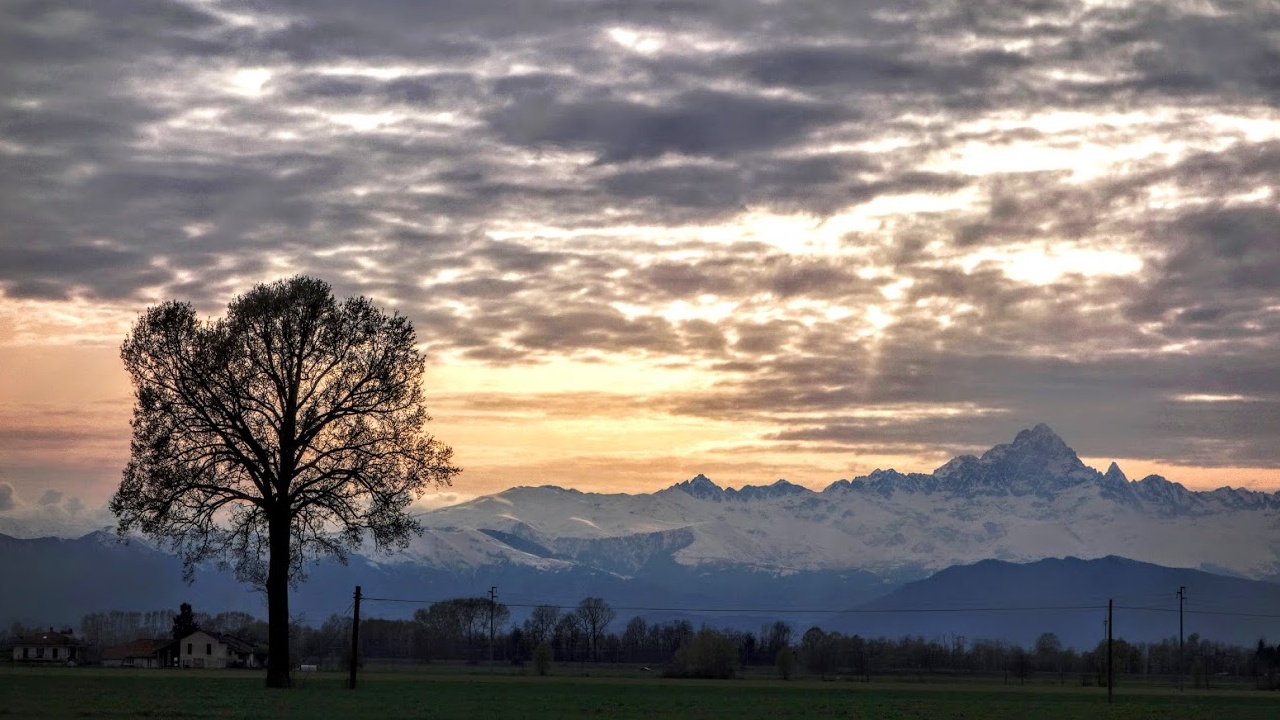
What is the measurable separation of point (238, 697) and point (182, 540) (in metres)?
5.75

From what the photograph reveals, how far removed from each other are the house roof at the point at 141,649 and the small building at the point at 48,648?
7.41 meters

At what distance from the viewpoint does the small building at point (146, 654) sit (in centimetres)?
14259

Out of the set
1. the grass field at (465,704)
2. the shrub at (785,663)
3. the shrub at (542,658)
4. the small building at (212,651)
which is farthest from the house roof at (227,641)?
the grass field at (465,704)

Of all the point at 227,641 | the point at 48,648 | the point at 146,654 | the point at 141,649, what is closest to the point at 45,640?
the point at 48,648

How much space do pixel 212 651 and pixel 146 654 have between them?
7.27 meters

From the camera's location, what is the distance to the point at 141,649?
149500 millimetres

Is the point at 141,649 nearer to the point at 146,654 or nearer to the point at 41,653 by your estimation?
the point at 146,654

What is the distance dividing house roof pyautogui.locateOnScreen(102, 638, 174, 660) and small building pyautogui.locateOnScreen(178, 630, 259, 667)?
8.93 feet

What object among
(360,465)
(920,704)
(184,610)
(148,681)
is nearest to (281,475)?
(360,465)

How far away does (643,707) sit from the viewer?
56.7 meters

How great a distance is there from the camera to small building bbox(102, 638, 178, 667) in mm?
142587

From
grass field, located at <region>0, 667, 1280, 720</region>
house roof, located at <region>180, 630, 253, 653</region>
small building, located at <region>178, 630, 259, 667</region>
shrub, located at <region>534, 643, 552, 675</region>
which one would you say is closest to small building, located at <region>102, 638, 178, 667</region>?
small building, located at <region>178, 630, 259, 667</region>

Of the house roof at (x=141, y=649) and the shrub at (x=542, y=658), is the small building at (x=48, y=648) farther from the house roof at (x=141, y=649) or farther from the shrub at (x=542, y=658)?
the shrub at (x=542, y=658)

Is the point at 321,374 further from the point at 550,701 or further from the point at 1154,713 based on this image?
the point at 1154,713
